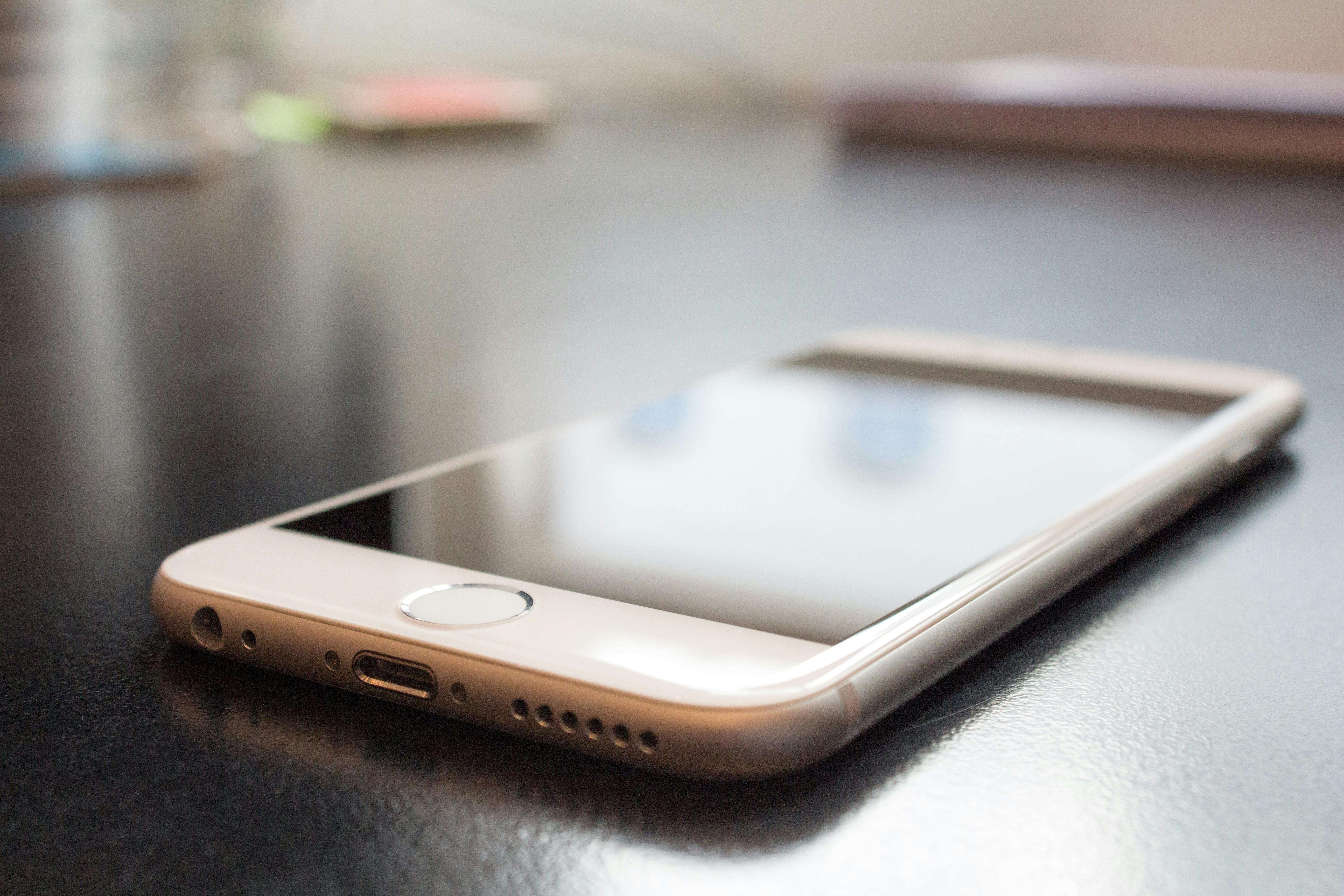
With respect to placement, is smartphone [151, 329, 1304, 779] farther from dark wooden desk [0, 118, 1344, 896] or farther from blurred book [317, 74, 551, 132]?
blurred book [317, 74, 551, 132]

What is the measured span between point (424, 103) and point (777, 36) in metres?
0.69

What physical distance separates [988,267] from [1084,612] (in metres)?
0.58

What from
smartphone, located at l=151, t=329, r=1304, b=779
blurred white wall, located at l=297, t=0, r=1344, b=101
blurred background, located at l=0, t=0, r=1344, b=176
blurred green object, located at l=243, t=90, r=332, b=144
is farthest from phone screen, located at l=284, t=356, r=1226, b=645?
blurred white wall, located at l=297, t=0, r=1344, b=101

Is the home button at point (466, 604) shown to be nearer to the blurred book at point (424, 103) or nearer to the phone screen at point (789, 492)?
the phone screen at point (789, 492)

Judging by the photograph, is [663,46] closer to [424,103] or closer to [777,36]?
[777,36]

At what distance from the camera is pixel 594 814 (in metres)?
0.24

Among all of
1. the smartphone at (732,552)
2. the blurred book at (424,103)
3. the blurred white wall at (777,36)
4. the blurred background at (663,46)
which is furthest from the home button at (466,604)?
the blurred white wall at (777,36)

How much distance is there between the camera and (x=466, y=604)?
291 millimetres

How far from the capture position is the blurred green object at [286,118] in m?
1.46

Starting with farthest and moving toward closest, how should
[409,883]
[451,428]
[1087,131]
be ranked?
1. [1087,131]
2. [451,428]
3. [409,883]

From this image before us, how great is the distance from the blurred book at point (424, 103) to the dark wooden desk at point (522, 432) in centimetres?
39

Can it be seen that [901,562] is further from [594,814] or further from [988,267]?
[988,267]

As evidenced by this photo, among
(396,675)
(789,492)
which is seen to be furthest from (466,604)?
(789,492)

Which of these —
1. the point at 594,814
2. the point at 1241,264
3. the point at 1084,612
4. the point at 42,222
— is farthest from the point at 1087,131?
the point at 594,814
